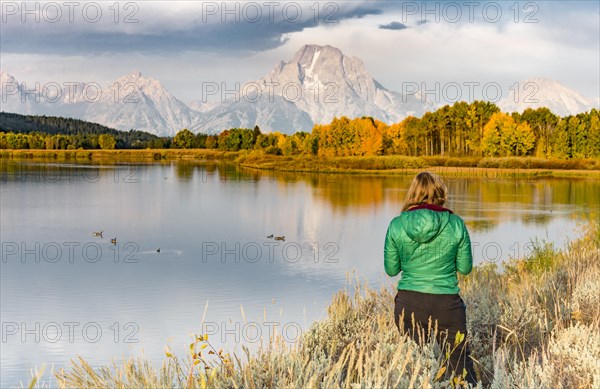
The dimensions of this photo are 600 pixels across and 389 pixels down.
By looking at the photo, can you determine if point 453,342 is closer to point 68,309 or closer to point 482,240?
point 68,309

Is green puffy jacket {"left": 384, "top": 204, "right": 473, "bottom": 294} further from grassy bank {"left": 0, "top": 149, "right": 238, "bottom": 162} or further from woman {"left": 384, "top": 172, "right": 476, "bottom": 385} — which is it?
grassy bank {"left": 0, "top": 149, "right": 238, "bottom": 162}

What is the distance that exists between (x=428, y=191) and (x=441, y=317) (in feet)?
3.95

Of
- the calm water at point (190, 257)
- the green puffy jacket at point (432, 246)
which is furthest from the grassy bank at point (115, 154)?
the green puffy jacket at point (432, 246)

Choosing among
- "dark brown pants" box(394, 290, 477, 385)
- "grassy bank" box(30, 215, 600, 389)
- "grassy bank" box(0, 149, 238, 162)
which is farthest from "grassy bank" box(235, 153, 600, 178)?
"dark brown pants" box(394, 290, 477, 385)

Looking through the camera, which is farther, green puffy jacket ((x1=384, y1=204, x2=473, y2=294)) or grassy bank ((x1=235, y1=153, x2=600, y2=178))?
grassy bank ((x1=235, y1=153, x2=600, y2=178))

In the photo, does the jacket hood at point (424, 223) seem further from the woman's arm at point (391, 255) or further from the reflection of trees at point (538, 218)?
the reflection of trees at point (538, 218)

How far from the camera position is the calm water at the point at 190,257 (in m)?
14.6

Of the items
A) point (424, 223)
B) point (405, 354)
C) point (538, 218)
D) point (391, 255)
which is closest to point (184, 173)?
point (538, 218)

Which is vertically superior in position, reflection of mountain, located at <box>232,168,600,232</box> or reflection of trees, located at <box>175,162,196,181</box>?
reflection of trees, located at <box>175,162,196,181</box>

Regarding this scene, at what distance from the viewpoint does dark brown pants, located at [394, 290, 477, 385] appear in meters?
6.11

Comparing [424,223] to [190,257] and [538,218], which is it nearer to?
[190,257]

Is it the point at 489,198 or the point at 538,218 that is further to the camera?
the point at 489,198

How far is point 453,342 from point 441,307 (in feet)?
1.34

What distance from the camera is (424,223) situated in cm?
601
